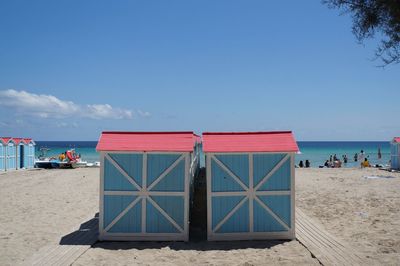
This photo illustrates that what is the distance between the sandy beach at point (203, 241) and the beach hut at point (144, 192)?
38 centimetres

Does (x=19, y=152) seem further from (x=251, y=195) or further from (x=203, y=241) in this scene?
(x=251, y=195)

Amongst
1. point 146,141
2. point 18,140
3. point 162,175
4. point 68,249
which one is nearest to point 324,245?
point 162,175

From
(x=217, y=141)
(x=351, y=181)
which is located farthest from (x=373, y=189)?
(x=217, y=141)

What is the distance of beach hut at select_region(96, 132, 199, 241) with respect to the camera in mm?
9328

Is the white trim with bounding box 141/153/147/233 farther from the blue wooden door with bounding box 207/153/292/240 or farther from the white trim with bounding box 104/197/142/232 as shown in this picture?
the blue wooden door with bounding box 207/153/292/240

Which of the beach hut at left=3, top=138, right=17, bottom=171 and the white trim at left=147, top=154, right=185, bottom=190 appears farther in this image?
the beach hut at left=3, top=138, right=17, bottom=171

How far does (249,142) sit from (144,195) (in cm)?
285

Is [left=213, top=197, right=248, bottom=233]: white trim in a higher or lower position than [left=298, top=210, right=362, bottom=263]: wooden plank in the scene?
higher

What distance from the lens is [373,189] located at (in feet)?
58.9

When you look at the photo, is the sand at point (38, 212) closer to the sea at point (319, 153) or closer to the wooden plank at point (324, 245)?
the wooden plank at point (324, 245)

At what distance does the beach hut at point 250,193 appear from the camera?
30.7 ft

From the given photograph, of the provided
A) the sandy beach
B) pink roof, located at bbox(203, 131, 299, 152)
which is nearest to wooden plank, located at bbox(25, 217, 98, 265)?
the sandy beach

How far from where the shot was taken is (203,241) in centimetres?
934

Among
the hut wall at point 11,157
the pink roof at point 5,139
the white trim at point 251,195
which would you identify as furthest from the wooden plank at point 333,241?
the hut wall at point 11,157
